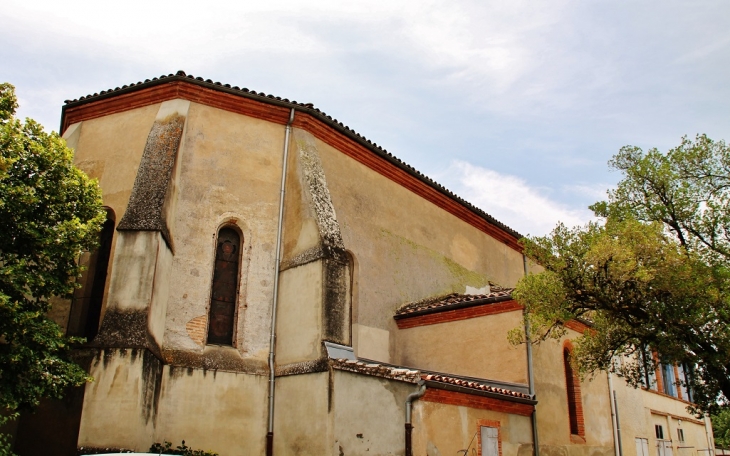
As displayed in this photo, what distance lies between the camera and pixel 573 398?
15922mm

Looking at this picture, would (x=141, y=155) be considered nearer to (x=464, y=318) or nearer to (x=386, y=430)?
(x=386, y=430)

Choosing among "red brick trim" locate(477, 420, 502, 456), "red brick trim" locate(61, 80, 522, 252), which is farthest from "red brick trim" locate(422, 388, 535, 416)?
"red brick trim" locate(61, 80, 522, 252)

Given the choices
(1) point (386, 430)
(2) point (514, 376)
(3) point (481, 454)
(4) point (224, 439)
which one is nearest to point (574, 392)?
(2) point (514, 376)

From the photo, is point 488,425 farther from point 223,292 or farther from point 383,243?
point 223,292

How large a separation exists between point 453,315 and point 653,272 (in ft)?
18.6

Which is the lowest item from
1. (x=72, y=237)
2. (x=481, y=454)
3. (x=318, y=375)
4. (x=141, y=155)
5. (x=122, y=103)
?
(x=481, y=454)

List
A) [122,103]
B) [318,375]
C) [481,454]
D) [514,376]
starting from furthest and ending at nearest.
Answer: [514,376], [122,103], [481,454], [318,375]

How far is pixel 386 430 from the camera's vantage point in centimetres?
1103

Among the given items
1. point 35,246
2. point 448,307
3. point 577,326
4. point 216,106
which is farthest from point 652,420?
point 35,246

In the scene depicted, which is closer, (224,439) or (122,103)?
(224,439)

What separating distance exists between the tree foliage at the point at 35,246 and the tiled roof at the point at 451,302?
797 cm

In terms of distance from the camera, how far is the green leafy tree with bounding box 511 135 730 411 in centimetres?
1057

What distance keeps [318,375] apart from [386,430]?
1596mm

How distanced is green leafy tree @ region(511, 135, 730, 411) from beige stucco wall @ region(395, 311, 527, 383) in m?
1.66
